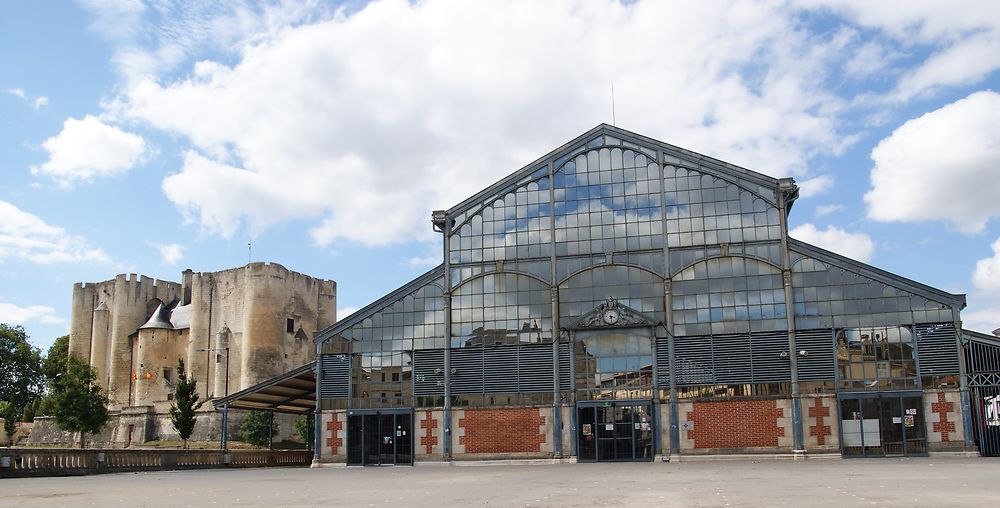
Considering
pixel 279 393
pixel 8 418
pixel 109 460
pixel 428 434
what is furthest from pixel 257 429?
pixel 109 460

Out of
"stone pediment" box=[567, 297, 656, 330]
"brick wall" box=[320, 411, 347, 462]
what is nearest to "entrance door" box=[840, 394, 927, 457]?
"stone pediment" box=[567, 297, 656, 330]

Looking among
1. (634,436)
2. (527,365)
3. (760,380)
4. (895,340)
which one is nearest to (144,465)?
(527,365)

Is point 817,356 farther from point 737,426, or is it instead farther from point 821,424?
point 737,426

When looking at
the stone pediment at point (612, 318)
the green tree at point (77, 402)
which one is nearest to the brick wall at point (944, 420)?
the stone pediment at point (612, 318)

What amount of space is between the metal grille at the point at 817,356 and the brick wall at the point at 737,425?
141 cm

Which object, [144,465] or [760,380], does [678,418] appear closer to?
[760,380]

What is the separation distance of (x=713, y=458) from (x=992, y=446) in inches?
394

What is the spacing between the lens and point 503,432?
35.7m

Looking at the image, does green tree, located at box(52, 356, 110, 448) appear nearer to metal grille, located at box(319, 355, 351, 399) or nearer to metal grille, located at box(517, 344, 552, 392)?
metal grille, located at box(319, 355, 351, 399)

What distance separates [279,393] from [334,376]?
17.8 feet

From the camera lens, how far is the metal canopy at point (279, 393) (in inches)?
1521

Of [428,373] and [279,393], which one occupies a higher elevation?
[428,373]

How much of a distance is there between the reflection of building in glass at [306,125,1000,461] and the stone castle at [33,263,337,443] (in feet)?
143

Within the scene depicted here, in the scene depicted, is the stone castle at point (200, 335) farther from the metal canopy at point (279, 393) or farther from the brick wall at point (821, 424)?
the brick wall at point (821, 424)
